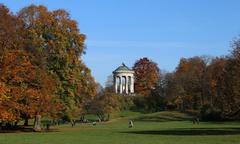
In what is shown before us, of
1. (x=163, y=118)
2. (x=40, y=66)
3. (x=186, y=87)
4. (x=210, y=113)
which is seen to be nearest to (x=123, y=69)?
(x=186, y=87)

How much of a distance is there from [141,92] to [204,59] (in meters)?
29.2

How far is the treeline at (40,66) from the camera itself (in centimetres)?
5541

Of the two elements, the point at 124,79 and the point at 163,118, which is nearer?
the point at 163,118

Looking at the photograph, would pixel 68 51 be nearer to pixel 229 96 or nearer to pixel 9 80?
pixel 9 80

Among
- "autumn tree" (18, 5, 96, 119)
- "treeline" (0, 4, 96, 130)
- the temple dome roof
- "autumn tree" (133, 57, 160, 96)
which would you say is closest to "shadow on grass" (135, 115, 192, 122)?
"autumn tree" (133, 57, 160, 96)

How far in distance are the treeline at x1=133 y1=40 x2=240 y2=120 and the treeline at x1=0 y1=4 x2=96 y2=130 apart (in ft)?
97.2

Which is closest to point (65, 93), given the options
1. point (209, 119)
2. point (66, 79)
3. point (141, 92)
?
point (66, 79)

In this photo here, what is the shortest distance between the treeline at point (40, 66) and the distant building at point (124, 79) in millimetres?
102854

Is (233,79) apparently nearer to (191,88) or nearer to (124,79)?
(191,88)

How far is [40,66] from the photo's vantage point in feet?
199

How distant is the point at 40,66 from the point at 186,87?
75.7 meters

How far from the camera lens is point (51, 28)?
64188 mm

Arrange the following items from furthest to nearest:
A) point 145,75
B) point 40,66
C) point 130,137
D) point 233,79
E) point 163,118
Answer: point 145,75 → point 163,118 → point 40,66 → point 233,79 → point 130,137

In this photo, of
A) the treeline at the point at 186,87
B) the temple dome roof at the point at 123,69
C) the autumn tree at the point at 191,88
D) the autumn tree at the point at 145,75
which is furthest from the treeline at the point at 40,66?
the temple dome roof at the point at 123,69
